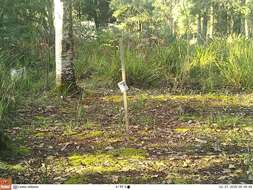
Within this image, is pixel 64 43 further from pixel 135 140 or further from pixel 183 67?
pixel 135 140

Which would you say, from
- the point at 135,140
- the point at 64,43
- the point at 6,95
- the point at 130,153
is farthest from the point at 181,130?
the point at 64,43

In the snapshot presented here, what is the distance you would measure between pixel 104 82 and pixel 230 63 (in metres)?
1.99

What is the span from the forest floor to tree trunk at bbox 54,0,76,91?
0.30 metres

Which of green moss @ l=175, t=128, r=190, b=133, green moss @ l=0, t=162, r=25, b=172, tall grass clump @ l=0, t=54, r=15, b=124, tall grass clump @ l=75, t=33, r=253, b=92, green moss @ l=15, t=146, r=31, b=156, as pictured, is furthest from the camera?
tall grass clump @ l=75, t=33, r=253, b=92

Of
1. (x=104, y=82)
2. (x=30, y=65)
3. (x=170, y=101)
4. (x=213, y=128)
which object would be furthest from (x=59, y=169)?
(x=30, y=65)

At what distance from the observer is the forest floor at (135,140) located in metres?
3.76

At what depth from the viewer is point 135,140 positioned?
4.66 meters

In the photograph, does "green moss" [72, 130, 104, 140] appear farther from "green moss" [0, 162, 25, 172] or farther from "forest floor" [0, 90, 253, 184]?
"green moss" [0, 162, 25, 172]

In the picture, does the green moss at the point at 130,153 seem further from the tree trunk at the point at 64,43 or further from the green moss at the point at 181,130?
the tree trunk at the point at 64,43

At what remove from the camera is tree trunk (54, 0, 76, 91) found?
6.56 meters

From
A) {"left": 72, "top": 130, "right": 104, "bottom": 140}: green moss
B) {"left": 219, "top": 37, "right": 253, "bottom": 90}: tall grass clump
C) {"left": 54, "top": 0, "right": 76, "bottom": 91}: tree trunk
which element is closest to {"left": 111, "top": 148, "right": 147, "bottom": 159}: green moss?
{"left": 72, "top": 130, "right": 104, "bottom": 140}: green moss

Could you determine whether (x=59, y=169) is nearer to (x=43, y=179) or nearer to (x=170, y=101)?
(x=43, y=179)

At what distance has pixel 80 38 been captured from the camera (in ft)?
38.1

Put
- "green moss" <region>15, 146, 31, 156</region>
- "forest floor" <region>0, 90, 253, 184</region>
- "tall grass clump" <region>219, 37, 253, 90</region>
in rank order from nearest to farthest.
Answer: "forest floor" <region>0, 90, 253, 184</region>
"green moss" <region>15, 146, 31, 156</region>
"tall grass clump" <region>219, 37, 253, 90</region>
